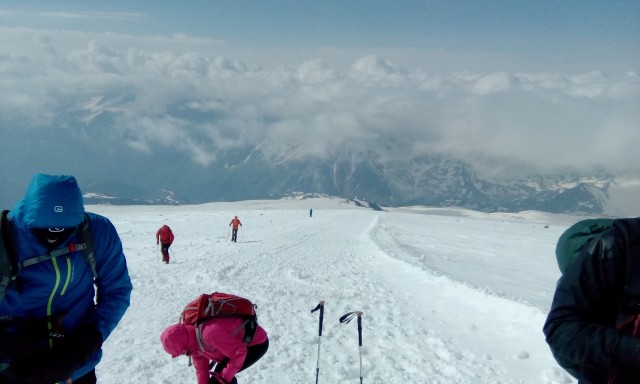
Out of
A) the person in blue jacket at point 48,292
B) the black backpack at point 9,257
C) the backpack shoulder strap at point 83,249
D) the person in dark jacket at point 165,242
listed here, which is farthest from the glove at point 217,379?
the person in dark jacket at point 165,242

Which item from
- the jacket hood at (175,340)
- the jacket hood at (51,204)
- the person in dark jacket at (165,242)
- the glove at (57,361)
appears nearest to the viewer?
the glove at (57,361)

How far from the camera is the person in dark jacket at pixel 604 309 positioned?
2.46 m

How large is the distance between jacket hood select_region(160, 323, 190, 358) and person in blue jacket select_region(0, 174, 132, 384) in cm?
62

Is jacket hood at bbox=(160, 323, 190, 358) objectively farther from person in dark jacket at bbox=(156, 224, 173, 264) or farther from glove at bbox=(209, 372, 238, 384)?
person in dark jacket at bbox=(156, 224, 173, 264)

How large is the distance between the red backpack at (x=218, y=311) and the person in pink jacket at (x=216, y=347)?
0.14ft

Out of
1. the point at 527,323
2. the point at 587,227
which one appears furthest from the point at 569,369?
the point at 527,323

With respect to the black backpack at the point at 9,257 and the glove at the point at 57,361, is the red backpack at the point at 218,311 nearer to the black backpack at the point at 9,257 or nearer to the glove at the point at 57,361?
the glove at the point at 57,361

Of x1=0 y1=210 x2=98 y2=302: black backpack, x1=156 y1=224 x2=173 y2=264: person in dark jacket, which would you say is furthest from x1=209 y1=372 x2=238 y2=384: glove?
x1=156 y1=224 x2=173 y2=264: person in dark jacket

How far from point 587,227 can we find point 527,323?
26.5 feet

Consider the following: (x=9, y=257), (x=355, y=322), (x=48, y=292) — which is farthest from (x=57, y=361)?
(x=355, y=322)

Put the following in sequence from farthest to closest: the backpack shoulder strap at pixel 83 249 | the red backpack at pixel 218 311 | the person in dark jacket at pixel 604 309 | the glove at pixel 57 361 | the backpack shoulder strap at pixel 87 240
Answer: the red backpack at pixel 218 311 → the backpack shoulder strap at pixel 87 240 → the backpack shoulder strap at pixel 83 249 → the glove at pixel 57 361 → the person in dark jacket at pixel 604 309

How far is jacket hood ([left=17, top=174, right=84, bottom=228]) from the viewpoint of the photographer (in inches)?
129

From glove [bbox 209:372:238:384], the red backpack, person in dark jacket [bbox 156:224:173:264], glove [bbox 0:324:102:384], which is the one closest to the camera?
glove [bbox 0:324:102:384]

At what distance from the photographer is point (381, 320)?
34.8 feet
